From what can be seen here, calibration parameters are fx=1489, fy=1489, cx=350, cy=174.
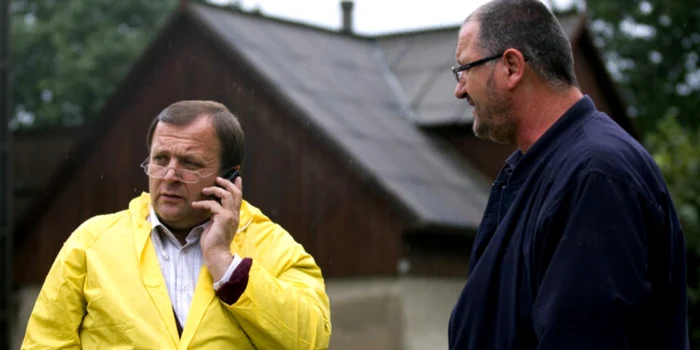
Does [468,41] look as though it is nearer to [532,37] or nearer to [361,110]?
[532,37]

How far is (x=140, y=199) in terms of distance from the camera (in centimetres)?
496

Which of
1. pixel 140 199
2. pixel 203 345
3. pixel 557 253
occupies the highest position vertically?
pixel 557 253

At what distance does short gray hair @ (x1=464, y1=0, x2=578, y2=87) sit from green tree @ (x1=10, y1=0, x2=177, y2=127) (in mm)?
28970

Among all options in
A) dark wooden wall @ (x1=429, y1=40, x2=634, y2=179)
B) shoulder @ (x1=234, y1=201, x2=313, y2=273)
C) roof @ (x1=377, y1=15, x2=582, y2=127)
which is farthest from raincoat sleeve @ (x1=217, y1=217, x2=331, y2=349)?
roof @ (x1=377, y1=15, x2=582, y2=127)

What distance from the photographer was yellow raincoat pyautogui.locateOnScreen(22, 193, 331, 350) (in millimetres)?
4547

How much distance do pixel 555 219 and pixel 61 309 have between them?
1689 mm

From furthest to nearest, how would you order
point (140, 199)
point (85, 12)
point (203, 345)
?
point (85, 12), point (140, 199), point (203, 345)

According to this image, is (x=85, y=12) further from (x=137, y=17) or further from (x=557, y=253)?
(x=557, y=253)

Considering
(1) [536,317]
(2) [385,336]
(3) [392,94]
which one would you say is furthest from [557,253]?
(3) [392,94]

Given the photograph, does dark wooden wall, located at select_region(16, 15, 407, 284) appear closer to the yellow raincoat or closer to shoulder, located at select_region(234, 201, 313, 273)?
shoulder, located at select_region(234, 201, 313, 273)

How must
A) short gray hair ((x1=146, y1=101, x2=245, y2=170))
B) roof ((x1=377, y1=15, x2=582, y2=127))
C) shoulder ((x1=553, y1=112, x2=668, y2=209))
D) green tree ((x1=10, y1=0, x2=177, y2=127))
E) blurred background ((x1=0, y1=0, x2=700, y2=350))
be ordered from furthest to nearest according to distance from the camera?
green tree ((x1=10, y1=0, x2=177, y2=127))
roof ((x1=377, y1=15, x2=582, y2=127))
blurred background ((x1=0, y1=0, x2=700, y2=350))
short gray hair ((x1=146, y1=101, x2=245, y2=170))
shoulder ((x1=553, y1=112, x2=668, y2=209))

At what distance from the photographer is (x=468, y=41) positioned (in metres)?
4.20

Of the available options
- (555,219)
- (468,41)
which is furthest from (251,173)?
(555,219)

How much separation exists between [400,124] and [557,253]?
66.2ft
